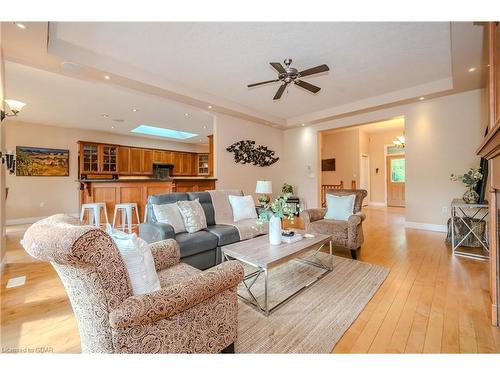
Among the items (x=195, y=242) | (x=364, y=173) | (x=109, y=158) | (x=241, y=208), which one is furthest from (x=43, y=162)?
(x=364, y=173)

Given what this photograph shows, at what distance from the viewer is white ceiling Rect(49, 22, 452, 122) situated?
8.54ft

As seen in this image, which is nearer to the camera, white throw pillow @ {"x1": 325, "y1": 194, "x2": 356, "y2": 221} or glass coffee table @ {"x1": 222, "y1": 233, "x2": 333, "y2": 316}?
glass coffee table @ {"x1": 222, "y1": 233, "x2": 333, "y2": 316}

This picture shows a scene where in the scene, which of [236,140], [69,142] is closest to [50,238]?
[236,140]

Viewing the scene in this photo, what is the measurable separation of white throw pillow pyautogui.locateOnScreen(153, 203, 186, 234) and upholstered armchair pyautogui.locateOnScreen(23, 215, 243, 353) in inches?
56.7

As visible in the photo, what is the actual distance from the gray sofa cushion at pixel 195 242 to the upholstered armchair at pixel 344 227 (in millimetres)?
1513

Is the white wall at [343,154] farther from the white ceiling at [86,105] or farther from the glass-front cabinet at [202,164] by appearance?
the glass-front cabinet at [202,164]

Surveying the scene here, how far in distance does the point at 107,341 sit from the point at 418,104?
607cm

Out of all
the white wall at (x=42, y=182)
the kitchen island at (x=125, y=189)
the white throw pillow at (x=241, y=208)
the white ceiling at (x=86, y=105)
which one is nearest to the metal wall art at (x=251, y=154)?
the white ceiling at (x=86, y=105)

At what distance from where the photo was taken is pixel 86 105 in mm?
4801

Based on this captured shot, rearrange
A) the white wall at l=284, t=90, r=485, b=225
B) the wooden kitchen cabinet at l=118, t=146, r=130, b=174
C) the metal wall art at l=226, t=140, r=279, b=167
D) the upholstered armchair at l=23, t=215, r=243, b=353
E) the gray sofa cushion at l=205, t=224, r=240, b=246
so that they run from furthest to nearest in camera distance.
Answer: the wooden kitchen cabinet at l=118, t=146, r=130, b=174 < the metal wall art at l=226, t=140, r=279, b=167 < the white wall at l=284, t=90, r=485, b=225 < the gray sofa cushion at l=205, t=224, r=240, b=246 < the upholstered armchair at l=23, t=215, r=243, b=353

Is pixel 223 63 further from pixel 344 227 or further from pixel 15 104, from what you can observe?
pixel 15 104

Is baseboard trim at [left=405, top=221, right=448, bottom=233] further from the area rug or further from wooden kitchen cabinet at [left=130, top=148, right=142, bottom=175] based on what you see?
wooden kitchen cabinet at [left=130, top=148, right=142, bottom=175]

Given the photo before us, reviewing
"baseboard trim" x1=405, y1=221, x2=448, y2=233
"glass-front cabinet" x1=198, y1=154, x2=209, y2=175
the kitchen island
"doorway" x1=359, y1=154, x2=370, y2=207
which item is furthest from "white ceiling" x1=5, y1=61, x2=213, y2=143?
"doorway" x1=359, y1=154, x2=370, y2=207
